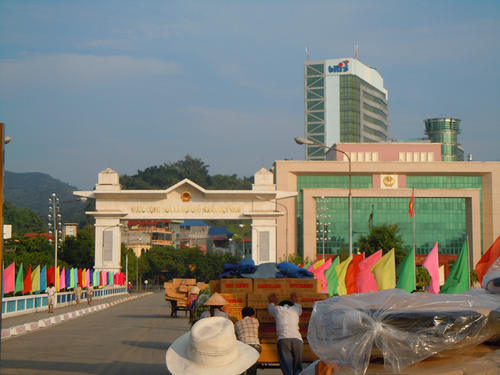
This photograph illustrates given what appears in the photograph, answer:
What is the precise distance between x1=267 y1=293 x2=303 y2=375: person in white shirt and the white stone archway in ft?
173

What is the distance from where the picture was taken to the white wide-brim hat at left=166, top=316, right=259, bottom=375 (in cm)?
707

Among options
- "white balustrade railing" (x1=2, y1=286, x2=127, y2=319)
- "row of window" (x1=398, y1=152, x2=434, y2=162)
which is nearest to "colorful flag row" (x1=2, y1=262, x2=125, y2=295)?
"white balustrade railing" (x1=2, y1=286, x2=127, y2=319)

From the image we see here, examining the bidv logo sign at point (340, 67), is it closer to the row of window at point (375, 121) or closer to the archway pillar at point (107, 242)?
the row of window at point (375, 121)

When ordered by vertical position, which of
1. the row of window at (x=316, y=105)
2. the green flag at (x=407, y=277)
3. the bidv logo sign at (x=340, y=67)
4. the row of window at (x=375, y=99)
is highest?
the bidv logo sign at (x=340, y=67)

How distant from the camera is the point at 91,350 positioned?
19.0m

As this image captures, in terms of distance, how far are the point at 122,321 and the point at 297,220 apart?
6089cm

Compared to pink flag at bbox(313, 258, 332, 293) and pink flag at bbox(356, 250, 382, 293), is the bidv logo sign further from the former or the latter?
pink flag at bbox(356, 250, 382, 293)

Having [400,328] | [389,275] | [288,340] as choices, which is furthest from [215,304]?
[389,275]

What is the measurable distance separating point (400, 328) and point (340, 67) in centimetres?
16553

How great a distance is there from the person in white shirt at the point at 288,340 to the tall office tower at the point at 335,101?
15825 cm

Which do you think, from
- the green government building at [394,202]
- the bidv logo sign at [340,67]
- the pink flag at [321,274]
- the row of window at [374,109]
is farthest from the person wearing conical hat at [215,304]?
the row of window at [374,109]

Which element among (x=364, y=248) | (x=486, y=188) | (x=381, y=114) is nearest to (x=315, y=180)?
(x=486, y=188)

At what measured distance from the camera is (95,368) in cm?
1510

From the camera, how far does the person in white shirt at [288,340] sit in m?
11.7
